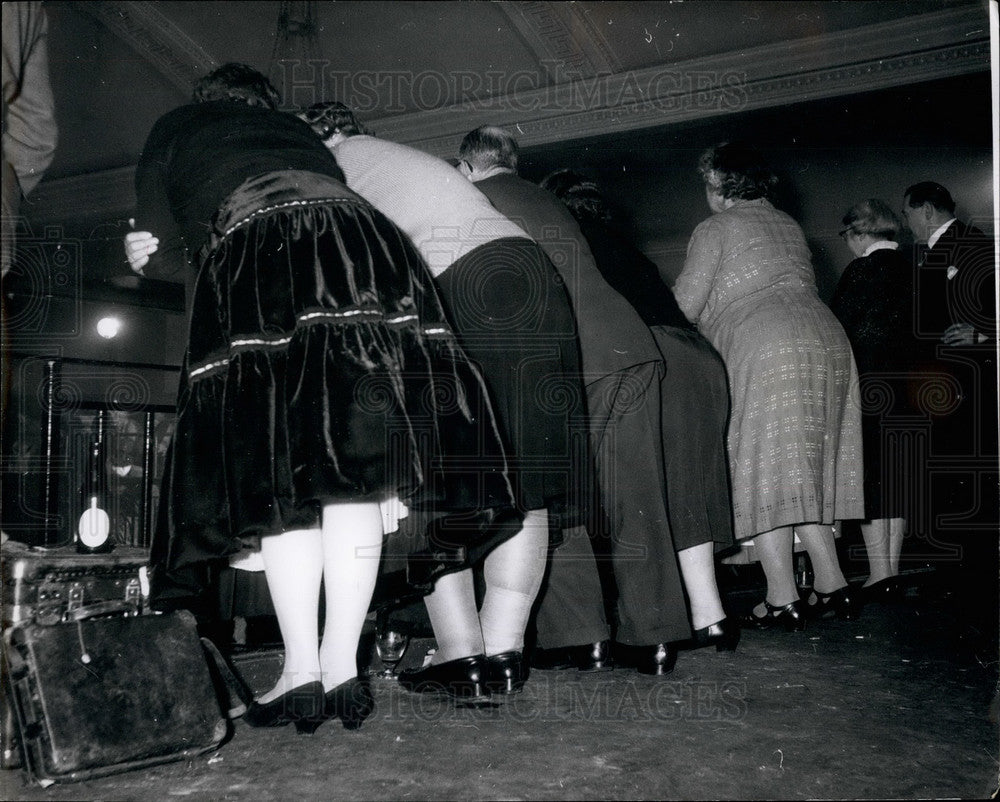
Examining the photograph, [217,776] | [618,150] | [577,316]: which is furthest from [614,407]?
[618,150]

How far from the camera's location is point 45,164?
1.25 meters

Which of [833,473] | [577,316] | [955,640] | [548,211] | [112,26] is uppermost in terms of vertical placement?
[112,26]

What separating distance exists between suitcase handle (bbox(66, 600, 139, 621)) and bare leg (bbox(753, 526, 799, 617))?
164cm

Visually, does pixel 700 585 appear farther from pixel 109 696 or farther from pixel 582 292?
pixel 109 696

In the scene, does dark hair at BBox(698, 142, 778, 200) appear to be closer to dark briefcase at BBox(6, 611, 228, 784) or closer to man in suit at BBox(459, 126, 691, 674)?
man in suit at BBox(459, 126, 691, 674)

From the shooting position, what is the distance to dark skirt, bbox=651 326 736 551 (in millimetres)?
2008

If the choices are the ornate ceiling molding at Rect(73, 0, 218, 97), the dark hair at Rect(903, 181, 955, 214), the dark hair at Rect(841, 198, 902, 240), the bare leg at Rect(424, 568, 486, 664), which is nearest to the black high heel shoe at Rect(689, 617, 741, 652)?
the bare leg at Rect(424, 568, 486, 664)

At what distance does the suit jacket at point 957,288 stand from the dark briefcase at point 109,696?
2.59 m

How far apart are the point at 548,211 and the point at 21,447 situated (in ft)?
6.99

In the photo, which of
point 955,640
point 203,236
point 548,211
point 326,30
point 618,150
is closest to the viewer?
point 203,236

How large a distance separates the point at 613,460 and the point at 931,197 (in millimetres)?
1889

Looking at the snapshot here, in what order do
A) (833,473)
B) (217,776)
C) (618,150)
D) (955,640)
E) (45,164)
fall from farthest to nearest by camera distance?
(618,150) → (833,473) → (955,640) → (45,164) → (217,776)

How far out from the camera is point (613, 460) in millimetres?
1857

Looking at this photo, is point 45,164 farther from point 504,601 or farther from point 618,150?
point 618,150
